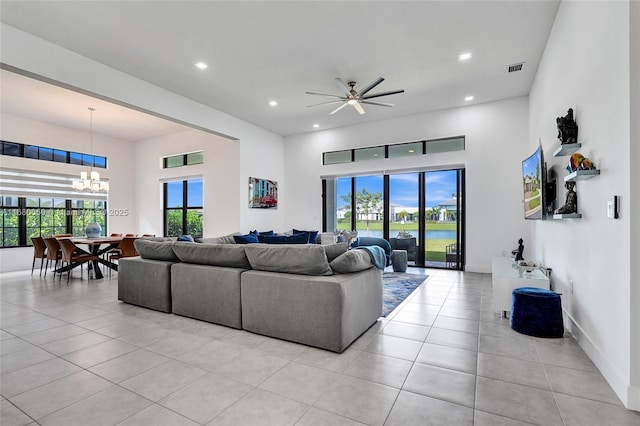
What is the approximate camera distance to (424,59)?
15.0 ft

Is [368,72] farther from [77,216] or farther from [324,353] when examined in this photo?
[77,216]

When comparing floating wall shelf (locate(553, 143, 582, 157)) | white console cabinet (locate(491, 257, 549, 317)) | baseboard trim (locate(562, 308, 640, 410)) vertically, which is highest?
floating wall shelf (locate(553, 143, 582, 157))

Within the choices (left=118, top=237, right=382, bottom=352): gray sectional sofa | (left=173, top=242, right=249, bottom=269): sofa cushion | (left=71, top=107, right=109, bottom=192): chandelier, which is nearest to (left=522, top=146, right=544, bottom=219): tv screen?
(left=118, top=237, right=382, bottom=352): gray sectional sofa

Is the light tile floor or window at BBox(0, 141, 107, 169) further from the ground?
window at BBox(0, 141, 107, 169)

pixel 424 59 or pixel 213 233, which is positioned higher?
pixel 424 59

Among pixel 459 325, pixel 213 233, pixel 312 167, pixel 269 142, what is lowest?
pixel 459 325

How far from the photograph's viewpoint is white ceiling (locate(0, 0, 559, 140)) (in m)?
3.47

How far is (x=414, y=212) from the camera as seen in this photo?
23.7 ft

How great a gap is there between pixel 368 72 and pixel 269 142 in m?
4.05

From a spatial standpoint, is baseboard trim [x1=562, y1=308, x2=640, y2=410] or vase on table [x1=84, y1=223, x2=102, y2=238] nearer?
baseboard trim [x1=562, y1=308, x2=640, y2=410]

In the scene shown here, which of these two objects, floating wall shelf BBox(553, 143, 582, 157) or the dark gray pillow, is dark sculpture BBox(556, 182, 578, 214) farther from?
the dark gray pillow

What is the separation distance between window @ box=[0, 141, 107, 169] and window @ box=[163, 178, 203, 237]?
1890 millimetres

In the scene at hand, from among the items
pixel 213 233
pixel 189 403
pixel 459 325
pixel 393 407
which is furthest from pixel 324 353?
pixel 213 233

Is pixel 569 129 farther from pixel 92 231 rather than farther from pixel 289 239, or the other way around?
pixel 92 231
